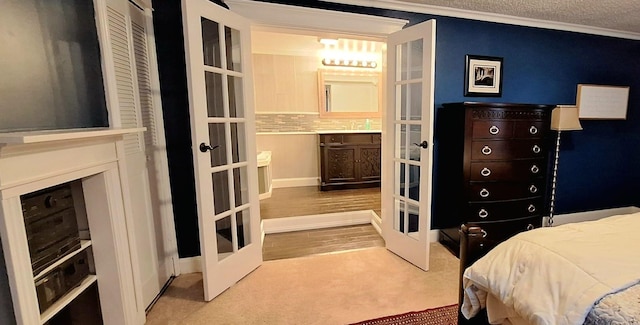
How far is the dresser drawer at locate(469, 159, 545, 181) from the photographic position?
2365 millimetres

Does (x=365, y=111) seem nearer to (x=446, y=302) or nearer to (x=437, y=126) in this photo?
(x=437, y=126)

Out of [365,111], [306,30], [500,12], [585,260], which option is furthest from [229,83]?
[365,111]

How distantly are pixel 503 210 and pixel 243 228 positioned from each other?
227 cm

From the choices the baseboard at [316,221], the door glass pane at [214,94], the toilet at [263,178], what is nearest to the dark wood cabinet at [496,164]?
the baseboard at [316,221]

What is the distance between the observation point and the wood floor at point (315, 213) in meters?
2.74

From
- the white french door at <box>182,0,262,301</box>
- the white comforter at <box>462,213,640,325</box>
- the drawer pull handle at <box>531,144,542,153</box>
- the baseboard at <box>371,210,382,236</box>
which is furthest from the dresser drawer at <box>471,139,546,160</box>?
the white french door at <box>182,0,262,301</box>

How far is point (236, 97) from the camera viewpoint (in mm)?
2127

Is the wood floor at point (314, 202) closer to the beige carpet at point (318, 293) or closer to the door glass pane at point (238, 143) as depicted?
the beige carpet at point (318, 293)

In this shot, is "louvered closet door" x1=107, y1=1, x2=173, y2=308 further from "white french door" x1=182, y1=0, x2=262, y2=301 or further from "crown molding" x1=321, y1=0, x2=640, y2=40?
"crown molding" x1=321, y1=0, x2=640, y2=40

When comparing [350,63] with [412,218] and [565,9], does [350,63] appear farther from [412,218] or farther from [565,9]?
[412,218]

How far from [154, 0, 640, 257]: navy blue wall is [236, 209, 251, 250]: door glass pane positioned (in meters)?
0.39

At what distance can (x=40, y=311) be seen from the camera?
116 centimetres

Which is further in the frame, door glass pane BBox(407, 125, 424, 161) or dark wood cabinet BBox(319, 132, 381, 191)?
dark wood cabinet BBox(319, 132, 381, 191)

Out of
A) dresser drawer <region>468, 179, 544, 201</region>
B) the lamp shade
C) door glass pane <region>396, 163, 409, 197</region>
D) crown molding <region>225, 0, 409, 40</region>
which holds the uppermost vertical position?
crown molding <region>225, 0, 409, 40</region>
